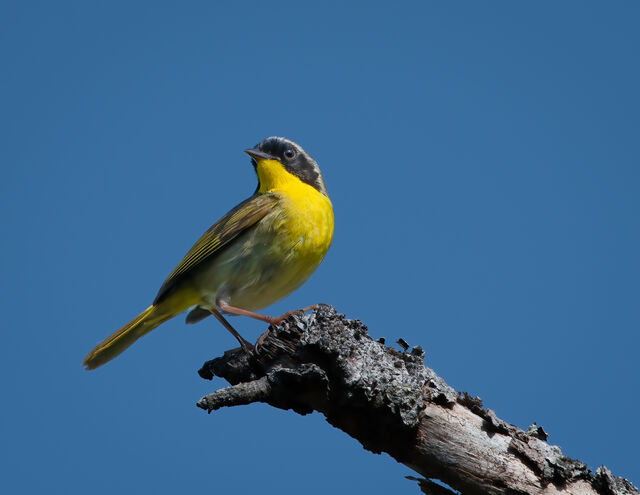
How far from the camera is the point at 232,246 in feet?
20.5

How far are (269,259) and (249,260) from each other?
0.18 meters

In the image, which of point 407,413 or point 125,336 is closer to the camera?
point 407,413

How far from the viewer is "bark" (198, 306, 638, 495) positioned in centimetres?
406

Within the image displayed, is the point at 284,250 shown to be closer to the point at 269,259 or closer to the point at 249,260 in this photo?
the point at 269,259

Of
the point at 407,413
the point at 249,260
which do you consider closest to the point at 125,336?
the point at 249,260

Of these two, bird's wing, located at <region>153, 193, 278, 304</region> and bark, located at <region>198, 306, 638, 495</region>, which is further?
bird's wing, located at <region>153, 193, 278, 304</region>

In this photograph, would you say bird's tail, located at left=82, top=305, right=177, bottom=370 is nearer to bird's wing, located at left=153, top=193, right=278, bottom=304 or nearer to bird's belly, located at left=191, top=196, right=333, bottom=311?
bird's wing, located at left=153, top=193, right=278, bottom=304

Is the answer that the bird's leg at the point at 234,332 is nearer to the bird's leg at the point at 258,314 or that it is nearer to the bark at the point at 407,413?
the bird's leg at the point at 258,314

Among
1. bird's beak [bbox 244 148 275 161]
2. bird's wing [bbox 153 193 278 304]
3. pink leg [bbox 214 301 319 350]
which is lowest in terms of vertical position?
pink leg [bbox 214 301 319 350]

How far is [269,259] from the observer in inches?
238

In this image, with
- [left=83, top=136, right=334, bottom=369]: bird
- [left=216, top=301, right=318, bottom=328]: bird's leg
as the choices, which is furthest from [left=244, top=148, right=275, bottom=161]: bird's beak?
[left=216, top=301, right=318, bottom=328]: bird's leg

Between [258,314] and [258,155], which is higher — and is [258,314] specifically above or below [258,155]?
below

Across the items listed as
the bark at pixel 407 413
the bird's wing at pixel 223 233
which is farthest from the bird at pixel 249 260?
the bark at pixel 407 413

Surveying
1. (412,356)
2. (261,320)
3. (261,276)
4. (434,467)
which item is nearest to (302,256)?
(261,276)
